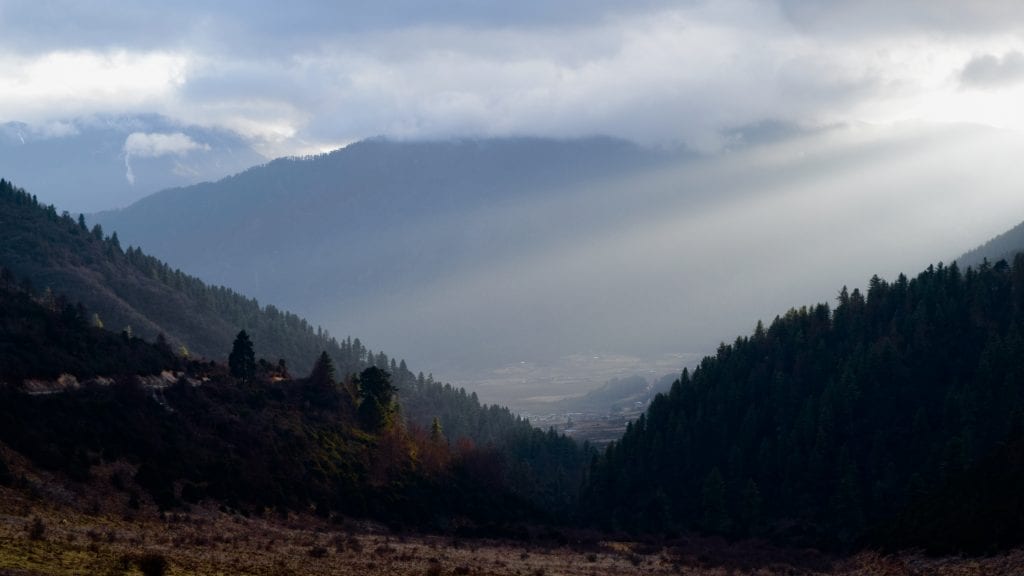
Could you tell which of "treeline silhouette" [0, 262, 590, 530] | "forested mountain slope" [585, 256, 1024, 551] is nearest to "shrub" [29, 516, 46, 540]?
"treeline silhouette" [0, 262, 590, 530]

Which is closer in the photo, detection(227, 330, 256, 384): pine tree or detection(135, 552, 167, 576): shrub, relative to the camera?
detection(135, 552, 167, 576): shrub

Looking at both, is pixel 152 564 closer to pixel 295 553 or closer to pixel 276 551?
pixel 276 551

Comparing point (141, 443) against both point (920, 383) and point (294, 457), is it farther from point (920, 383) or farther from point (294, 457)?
point (920, 383)

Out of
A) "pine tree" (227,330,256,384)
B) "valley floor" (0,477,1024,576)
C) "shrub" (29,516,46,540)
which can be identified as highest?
"pine tree" (227,330,256,384)

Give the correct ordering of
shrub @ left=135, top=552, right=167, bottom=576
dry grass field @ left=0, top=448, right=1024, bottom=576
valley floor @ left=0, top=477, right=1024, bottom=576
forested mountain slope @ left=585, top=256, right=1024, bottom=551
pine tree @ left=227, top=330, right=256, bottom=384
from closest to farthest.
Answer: shrub @ left=135, top=552, right=167, bottom=576 < valley floor @ left=0, top=477, right=1024, bottom=576 < dry grass field @ left=0, top=448, right=1024, bottom=576 < forested mountain slope @ left=585, top=256, right=1024, bottom=551 < pine tree @ left=227, top=330, right=256, bottom=384

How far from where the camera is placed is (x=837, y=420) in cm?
10162

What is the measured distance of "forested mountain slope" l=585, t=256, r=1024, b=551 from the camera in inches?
3482

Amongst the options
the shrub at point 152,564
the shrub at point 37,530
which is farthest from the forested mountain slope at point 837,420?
the shrub at point 37,530

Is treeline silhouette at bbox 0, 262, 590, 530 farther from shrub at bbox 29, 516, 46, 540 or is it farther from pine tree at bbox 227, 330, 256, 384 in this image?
shrub at bbox 29, 516, 46, 540

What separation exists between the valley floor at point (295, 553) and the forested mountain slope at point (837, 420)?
43.0ft

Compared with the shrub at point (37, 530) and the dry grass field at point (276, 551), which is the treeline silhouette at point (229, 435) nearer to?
the dry grass field at point (276, 551)

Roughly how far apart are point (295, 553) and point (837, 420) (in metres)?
70.2

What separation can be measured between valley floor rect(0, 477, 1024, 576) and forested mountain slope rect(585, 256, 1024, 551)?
1312cm

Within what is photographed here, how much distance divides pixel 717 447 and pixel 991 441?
29755 millimetres
